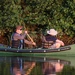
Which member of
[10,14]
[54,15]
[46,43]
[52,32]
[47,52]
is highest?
[10,14]

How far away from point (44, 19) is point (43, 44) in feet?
7.33

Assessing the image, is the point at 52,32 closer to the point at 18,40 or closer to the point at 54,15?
the point at 18,40

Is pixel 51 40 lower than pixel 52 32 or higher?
lower

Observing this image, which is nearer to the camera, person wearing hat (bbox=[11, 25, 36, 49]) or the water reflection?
the water reflection

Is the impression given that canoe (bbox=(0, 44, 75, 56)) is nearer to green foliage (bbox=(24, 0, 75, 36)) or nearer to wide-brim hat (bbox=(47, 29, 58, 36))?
wide-brim hat (bbox=(47, 29, 58, 36))

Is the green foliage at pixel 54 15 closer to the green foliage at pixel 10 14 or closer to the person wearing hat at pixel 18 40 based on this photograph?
the green foliage at pixel 10 14

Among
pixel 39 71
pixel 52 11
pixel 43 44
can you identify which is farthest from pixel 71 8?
pixel 39 71

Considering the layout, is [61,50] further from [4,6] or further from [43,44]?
[4,6]

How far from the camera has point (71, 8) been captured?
81.0 ft

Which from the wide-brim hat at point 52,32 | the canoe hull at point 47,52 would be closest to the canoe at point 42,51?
the canoe hull at point 47,52

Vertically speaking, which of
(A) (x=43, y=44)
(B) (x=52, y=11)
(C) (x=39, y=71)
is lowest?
(C) (x=39, y=71)

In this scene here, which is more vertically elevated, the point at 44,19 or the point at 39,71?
the point at 44,19

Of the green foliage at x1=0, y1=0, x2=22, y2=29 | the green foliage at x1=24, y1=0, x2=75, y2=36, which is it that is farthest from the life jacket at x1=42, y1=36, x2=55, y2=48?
the green foliage at x1=0, y1=0, x2=22, y2=29

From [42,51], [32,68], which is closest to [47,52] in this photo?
[42,51]
